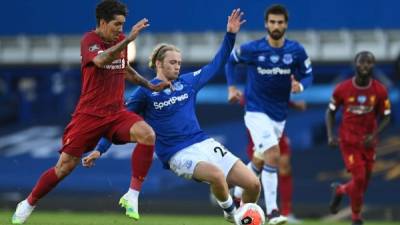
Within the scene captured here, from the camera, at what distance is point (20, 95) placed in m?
26.2

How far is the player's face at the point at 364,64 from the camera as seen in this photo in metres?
15.3

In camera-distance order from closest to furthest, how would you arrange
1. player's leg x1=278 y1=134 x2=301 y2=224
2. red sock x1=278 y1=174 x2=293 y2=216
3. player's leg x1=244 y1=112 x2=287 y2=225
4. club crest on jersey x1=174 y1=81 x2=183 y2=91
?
club crest on jersey x1=174 y1=81 x2=183 y2=91, player's leg x1=244 y1=112 x2=287 y2=225, player's leg x1=278 y1=134 x2=301 y2=224, red sock x1=278 y1=174 x2=293 y2=216

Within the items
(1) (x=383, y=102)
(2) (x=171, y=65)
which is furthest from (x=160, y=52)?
(1) (x=383, y=102)

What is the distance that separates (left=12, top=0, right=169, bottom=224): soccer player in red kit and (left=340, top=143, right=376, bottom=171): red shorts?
472 cm

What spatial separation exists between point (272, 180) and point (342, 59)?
1044 centimetres

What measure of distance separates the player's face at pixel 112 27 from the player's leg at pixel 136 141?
2.59ft

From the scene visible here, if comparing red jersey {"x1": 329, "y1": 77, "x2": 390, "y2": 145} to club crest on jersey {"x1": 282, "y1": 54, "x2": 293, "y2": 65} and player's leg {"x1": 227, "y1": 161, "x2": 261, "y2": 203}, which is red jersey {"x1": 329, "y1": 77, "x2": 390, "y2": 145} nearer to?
club crest on jersey {"x1": 282, "y1": 54, "x2": 293, "y2": 65}

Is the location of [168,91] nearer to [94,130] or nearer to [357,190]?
[94,130]

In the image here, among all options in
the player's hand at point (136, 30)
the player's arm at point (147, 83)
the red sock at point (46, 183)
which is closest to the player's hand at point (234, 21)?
the player's arm at point (147, 83)

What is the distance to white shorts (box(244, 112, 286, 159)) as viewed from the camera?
1451 centimetres

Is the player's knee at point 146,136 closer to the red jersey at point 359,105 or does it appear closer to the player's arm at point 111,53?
the player's arm at point 111,53

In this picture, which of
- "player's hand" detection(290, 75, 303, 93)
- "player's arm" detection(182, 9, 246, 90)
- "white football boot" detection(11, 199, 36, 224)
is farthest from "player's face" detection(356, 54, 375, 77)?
"white football boot" detection(11, 199, 36, 224)

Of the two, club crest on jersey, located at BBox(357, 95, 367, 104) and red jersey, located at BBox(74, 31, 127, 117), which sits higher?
red jersey, located at BBox(74, 31, 127, 117)

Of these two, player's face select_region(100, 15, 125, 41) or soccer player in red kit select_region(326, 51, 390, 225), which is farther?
A: soccer player in red kit select_region(326, 51, 390, 225)
